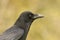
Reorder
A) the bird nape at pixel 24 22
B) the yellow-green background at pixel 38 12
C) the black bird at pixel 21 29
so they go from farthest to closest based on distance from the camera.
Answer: the yellow-green background at pixel 38 12 < the bird nape at pixel 24 22 < the black bird at pixel 21 29

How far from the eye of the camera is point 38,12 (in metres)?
16.2

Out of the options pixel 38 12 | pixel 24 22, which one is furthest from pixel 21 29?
pixel 38 12

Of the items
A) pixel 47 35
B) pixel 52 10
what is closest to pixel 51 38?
pixel 47 35

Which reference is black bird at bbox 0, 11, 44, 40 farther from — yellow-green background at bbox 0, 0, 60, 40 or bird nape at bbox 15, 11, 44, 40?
yellow-green background at bbox 0, 0, 60, 40

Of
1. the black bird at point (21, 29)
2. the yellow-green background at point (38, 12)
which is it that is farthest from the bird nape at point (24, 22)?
the yellow-green background at point (38, 12)

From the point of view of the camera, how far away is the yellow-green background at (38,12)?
15.9 meters

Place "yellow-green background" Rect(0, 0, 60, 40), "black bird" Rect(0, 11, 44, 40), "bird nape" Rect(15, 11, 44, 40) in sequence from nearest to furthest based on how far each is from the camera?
"black bird" Rect(0, 11, 44, 40), "bird nape" Rect(15, 11, 44, 40), "yellow-green background" Rect(0, 0, 60, 40)

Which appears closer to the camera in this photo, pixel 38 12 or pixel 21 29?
pixel 21 29

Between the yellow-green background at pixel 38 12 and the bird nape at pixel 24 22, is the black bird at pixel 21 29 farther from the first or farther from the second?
the yellow-green background at pixel 38 12

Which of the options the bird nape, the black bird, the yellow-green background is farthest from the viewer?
the yellow-green background

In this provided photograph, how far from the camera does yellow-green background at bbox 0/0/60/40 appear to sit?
52.1 ft

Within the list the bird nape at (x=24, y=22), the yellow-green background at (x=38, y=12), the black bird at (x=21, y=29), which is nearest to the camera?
the black bird at (x=21, y=29)

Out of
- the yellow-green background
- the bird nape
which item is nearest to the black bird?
the bird nape

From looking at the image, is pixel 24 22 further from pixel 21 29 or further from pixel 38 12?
pixel 38 12
